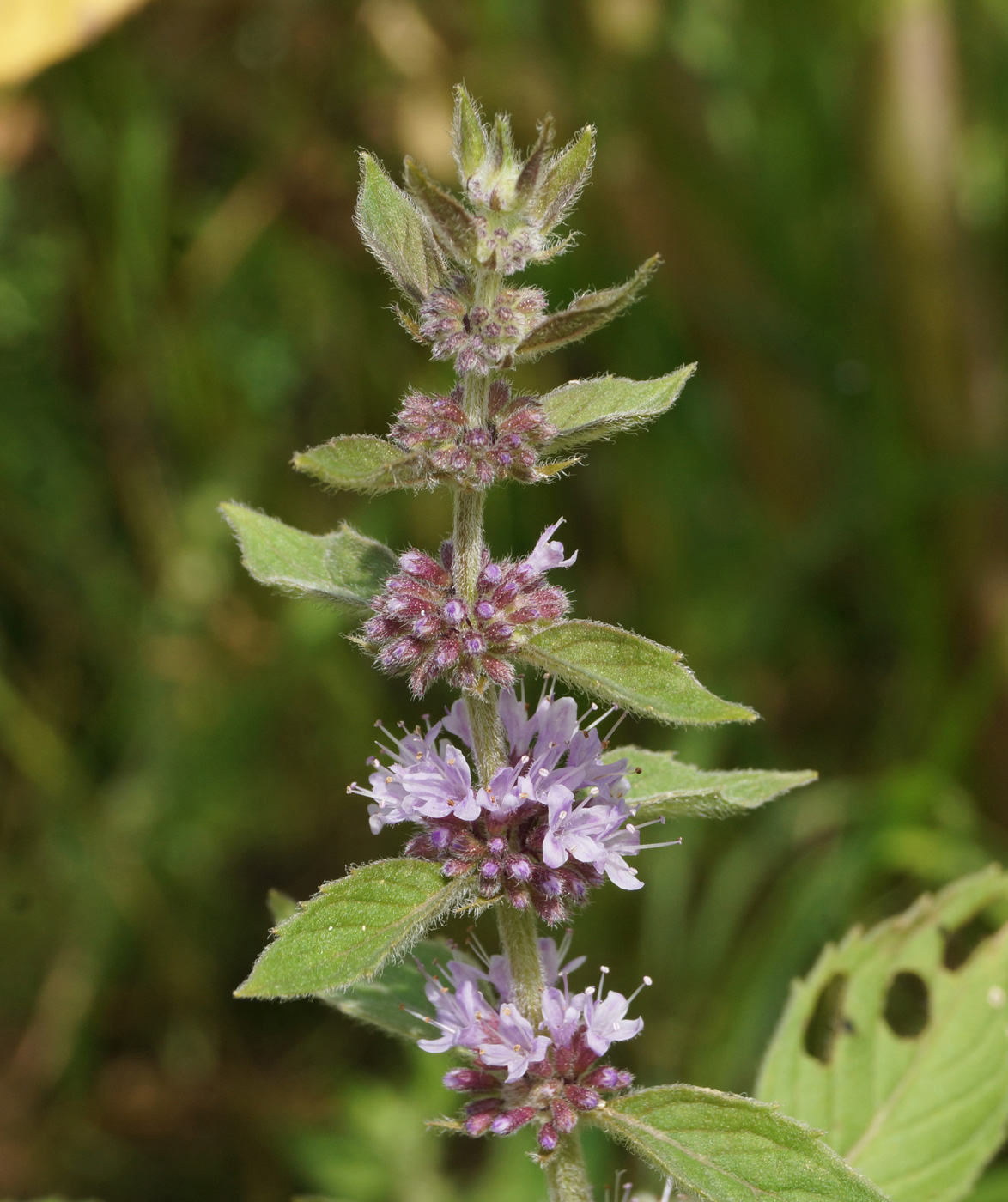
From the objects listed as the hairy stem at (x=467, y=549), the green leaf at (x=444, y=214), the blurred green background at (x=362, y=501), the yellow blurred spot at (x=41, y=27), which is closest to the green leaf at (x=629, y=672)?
the hairy stem at (x=467, y=549)

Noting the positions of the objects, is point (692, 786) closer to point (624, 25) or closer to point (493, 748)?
point (493, 748)

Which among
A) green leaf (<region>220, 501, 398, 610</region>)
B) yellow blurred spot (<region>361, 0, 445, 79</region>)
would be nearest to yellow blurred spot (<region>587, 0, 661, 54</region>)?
yellow blurred spot (<region>361, 0, 445, 79</region>)

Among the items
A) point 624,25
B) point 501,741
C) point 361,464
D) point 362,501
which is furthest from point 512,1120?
point 624,25

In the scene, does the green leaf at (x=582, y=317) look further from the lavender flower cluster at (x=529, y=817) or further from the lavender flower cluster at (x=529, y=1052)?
the lavender flower cluster at (x=529, y=1052)

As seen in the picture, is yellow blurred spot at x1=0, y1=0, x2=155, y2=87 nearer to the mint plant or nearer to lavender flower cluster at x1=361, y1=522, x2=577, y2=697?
the mint plant

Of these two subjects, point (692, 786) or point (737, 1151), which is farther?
point (692, 786)
